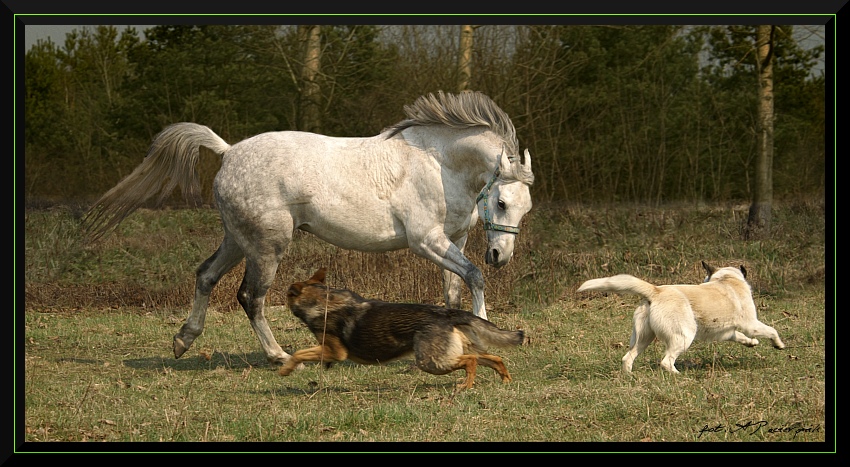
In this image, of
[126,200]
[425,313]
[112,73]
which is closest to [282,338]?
[126,200]

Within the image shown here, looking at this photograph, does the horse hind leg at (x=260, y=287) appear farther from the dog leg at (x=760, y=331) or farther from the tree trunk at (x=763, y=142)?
the tree trunk at (x=763, y=142)

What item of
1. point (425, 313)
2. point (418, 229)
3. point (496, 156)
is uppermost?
point (496, 156)

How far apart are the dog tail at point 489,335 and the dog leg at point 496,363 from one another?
9 centimetres

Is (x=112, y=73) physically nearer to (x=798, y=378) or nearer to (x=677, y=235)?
(x=677, y=235)

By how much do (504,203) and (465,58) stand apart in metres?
7.48

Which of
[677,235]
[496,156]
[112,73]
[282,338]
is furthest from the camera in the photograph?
[112,73]

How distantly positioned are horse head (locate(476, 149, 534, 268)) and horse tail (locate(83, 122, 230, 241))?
2.83 meters

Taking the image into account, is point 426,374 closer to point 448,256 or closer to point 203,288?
point 448,256

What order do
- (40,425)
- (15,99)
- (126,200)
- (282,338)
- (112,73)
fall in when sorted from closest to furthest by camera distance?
(15,99)
(40,425)
(126,200)
(282,338)
(112,73)

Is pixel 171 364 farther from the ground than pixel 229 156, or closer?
closer

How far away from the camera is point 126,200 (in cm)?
877

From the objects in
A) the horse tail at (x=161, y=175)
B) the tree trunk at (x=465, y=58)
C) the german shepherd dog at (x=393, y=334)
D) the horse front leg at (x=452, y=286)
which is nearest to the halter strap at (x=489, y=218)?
the horse front leg at (x=452, y=286)

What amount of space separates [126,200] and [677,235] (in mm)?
9300

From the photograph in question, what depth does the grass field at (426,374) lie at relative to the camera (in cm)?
554
